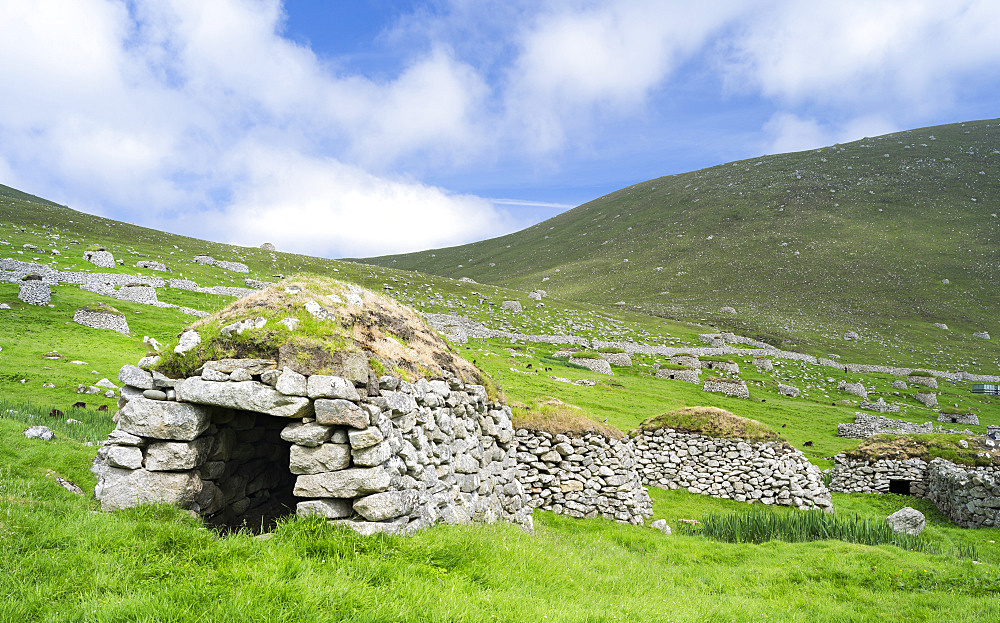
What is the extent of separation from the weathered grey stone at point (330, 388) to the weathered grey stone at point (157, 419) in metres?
2.28

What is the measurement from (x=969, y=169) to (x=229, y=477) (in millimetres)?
220535

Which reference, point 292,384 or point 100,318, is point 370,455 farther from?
point 100,318

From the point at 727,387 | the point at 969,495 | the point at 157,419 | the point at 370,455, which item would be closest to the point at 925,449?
the point at 969,495

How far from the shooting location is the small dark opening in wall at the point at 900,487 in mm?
22716

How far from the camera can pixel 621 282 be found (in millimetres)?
141250

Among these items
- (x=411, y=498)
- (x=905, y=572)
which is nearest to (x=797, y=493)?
(x=905, y=572)

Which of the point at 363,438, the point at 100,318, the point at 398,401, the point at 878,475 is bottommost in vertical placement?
the point at 878,475

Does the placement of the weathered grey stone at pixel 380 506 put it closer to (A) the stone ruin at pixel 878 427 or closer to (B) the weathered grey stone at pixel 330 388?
(B) the weathered grey stone at pixel 330 388

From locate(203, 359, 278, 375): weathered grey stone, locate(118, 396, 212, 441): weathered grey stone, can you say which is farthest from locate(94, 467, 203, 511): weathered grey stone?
locate(203, 359, 278, 375): weathered grey stone

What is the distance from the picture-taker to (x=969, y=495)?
18531 mm

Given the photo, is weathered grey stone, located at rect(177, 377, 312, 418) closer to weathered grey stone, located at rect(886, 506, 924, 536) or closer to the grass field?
the grass field

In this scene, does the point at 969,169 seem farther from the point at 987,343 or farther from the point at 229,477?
the point at 229,477

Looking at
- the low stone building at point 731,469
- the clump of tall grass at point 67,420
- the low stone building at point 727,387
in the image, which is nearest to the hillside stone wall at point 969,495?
the low stone building at point 731,469

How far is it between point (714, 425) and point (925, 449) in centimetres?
1005
